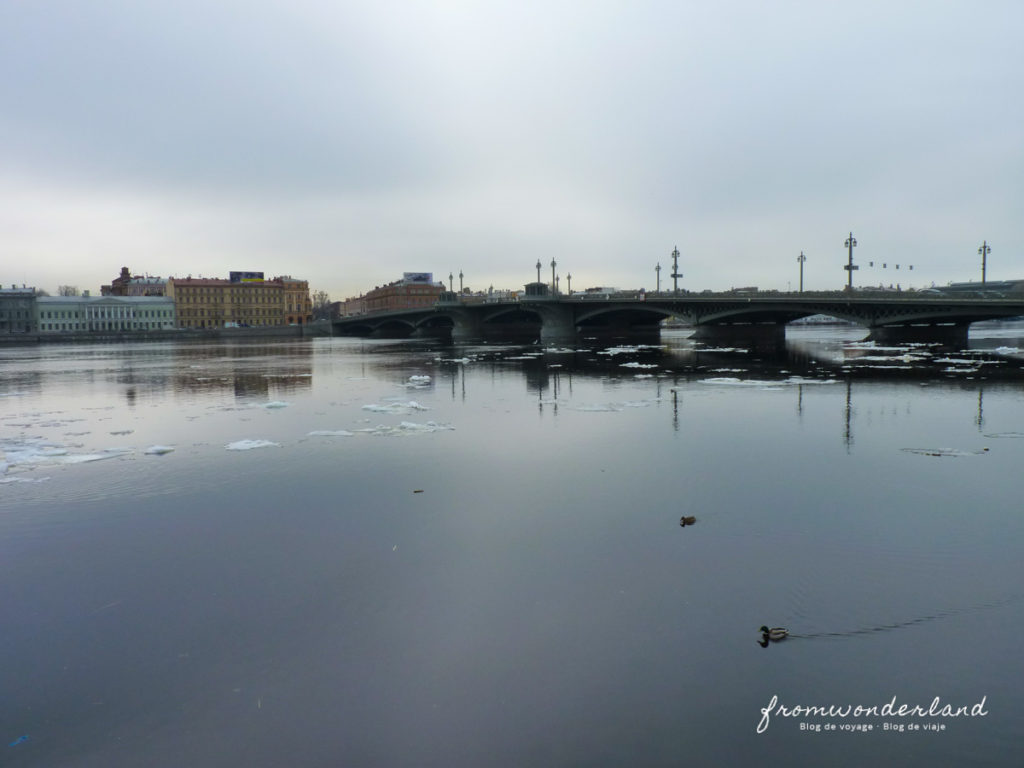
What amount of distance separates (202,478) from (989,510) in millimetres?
11047

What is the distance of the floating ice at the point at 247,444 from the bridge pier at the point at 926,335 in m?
49.8

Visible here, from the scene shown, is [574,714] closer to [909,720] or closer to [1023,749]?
[909,720]

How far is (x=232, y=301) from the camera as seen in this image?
144125mm

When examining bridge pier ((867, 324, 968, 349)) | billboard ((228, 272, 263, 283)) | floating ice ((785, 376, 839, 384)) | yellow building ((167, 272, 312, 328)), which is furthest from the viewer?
billboard ((228, 272, 263, 283))

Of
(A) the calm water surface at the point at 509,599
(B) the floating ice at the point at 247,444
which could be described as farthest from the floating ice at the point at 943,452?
(B) the floating ice at the point at 247,444

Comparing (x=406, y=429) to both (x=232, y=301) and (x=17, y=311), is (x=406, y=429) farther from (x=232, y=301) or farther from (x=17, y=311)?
(x=232, y=301)

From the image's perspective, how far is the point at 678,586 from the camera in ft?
19.7

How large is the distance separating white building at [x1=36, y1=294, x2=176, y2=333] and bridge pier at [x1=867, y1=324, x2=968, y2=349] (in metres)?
121

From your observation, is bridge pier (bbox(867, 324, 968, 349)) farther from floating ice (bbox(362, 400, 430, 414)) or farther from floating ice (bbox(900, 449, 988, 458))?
floating ice (bbox(362, 400, 430, 414))

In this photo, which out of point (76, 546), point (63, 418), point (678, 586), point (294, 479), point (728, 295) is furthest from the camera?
point (728, 295)

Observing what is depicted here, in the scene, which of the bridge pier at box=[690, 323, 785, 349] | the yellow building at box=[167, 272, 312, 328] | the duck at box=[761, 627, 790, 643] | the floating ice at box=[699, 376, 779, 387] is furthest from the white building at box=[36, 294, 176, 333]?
the duck at box=[761, 627, 790, 643]

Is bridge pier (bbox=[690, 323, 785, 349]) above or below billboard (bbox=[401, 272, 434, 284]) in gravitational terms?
below

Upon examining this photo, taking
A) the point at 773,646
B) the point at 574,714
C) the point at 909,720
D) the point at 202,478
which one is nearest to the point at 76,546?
the point at 202,478

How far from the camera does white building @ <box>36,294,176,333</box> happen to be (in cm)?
12662
